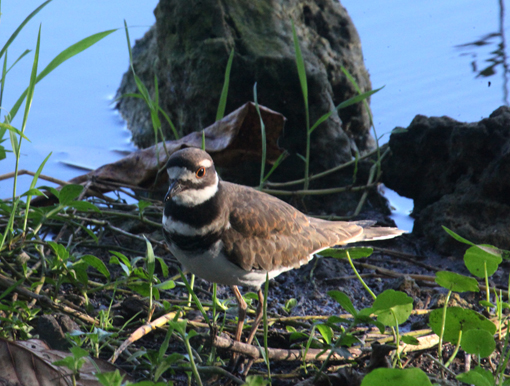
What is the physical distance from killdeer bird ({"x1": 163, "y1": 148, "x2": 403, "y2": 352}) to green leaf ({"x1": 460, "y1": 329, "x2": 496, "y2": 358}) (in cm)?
102

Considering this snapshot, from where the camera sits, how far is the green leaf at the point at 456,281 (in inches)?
109

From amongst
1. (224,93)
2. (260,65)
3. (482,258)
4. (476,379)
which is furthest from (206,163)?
(260,65)

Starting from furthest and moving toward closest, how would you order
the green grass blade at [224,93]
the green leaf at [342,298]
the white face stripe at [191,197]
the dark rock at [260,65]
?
the dark rock at [260,65] < the green grass blade at [224,93] < the white face stripe at [191,197] < the green leaf at [342,298]

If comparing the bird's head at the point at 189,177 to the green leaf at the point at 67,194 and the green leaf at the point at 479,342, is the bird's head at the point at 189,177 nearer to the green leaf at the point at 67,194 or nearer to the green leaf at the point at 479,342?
the green leaf at the point at 67,194

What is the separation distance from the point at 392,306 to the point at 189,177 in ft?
4.34

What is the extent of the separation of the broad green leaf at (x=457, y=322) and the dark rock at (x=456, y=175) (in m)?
1.73

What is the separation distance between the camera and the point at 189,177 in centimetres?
324

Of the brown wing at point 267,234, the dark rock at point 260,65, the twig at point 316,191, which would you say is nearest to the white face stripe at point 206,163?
the brown wing at point 267,234

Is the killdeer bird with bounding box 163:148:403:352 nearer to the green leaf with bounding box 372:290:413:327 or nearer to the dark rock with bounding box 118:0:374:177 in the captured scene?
the green leaf with bounding box 372:290:413:327

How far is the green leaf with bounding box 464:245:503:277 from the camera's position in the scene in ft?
9.19

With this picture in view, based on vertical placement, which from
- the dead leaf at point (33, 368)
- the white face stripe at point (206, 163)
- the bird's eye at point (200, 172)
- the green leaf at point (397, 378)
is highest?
the white face stripe at point (206, 163)

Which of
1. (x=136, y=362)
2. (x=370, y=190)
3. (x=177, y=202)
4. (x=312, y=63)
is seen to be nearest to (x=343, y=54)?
(x=312, y=63)

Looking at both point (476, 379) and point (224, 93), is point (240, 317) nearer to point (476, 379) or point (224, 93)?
point (476, 379)

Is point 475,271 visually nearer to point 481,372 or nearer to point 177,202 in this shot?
point 481,372
